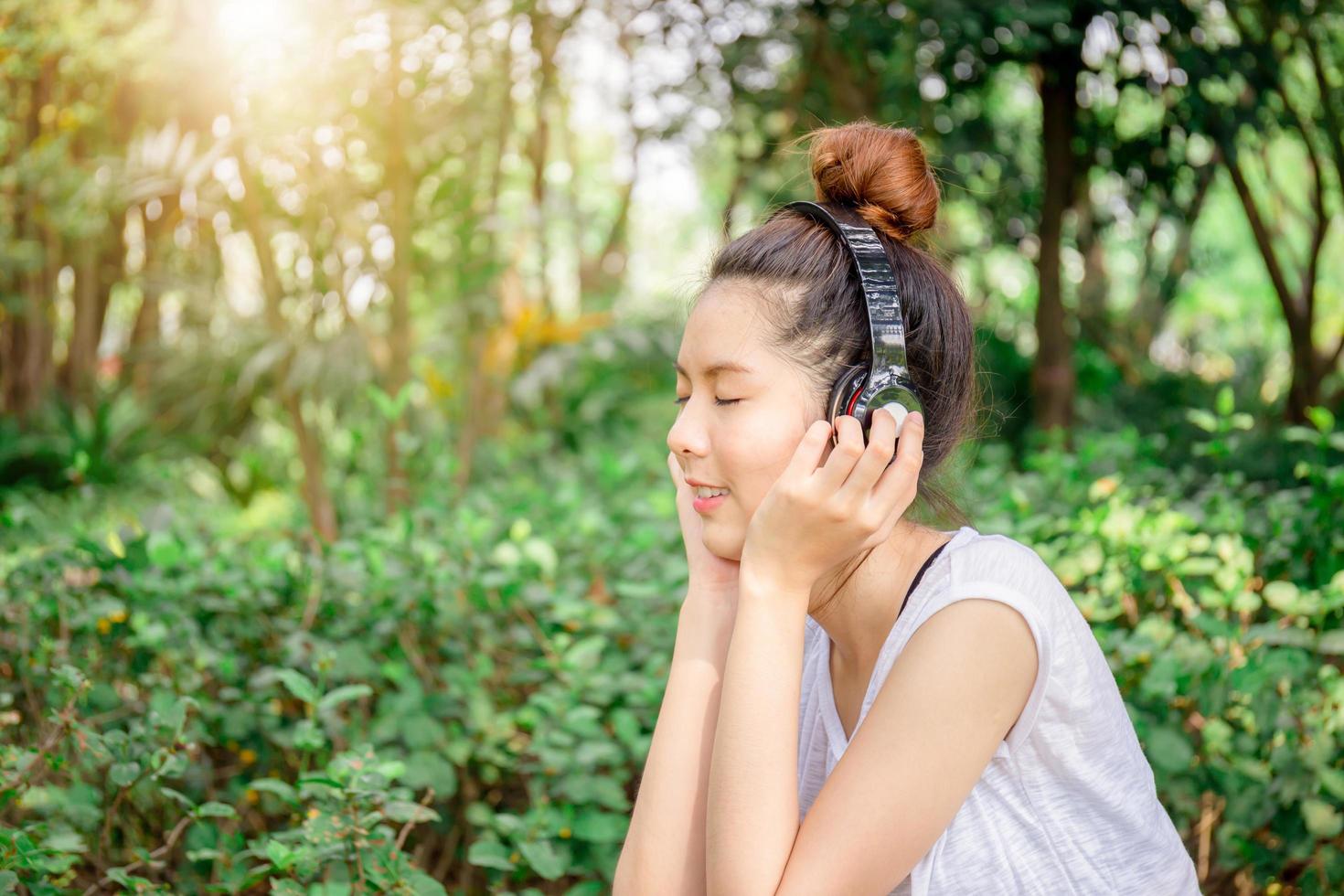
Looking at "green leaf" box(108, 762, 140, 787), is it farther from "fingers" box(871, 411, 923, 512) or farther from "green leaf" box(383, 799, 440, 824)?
"fingers" box(871, 411, 923, 512)

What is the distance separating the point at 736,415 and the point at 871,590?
330mm

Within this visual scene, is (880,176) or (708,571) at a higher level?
(880,176)

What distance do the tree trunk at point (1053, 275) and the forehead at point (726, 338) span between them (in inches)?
177

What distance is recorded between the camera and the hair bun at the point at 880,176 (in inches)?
65.4

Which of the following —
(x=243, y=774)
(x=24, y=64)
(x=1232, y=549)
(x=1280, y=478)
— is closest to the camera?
(x=1232, y=549)

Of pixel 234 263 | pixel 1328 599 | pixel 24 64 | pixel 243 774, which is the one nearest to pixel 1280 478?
pixel 1328 599

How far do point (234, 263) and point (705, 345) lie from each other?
9705 millimetres

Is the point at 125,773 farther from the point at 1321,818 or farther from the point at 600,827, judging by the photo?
the point at 1321,818

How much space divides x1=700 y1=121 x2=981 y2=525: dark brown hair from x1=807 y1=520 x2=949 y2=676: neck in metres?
0.08

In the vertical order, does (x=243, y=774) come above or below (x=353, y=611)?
below

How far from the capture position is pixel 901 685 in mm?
1384

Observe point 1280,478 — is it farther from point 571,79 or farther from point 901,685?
point 571,79

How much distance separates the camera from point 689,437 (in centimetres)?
158

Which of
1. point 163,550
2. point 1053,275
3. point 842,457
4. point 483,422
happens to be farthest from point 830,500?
point 483,422
